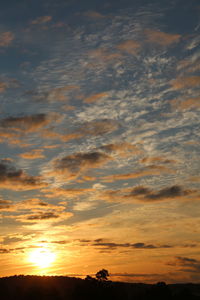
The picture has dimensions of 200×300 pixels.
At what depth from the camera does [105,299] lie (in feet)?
448

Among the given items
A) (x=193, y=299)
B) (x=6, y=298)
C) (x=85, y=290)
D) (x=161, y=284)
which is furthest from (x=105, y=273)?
(x=6, y=298)

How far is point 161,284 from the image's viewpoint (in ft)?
463

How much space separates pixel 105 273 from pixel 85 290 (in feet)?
36.1

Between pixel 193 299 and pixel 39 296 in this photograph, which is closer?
pixel 193 299

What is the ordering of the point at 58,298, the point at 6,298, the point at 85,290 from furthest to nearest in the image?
1. the point at 6,298
2. the point at 58,298
3. the point at 85,290

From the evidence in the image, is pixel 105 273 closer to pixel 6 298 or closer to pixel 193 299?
pixel 193 299

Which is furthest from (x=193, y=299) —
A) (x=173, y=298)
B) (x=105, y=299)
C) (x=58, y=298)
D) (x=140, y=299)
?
(x=58, y=298)

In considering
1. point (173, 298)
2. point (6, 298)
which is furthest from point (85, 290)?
point (6, 298)

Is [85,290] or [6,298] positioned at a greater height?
[85,290]

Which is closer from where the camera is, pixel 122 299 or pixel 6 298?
pixel 122 299

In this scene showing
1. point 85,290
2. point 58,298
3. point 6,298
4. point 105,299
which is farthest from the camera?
point 6,298

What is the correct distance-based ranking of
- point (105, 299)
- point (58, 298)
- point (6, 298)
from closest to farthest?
1. point (105, 299)
2. point (58, 298)
3. point (6, 298)

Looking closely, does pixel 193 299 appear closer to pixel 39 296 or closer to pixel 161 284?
pixel 161 284

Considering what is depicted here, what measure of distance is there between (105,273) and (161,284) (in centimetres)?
2459
